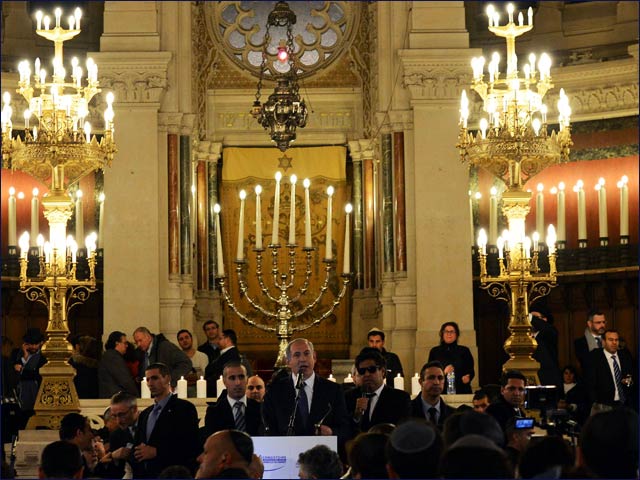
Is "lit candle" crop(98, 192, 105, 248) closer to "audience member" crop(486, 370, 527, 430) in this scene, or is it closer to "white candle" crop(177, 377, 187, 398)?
"white candle" crop(177, 377, 187, 398)

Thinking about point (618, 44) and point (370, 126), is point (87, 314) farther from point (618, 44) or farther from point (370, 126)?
point (618, 44)

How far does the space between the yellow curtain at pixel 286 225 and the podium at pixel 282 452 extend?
31.7ft

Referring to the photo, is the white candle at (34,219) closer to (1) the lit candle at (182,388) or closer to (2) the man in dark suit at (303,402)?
(1) the lit candle at (182,388)

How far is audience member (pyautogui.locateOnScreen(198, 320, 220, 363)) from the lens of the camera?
13656 mm

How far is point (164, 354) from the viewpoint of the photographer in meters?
12.6

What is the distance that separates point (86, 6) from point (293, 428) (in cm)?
1015

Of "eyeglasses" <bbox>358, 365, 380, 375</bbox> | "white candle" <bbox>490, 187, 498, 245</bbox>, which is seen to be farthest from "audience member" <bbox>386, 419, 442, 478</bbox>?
"white candle" <bbox>490, 187, 498, 245</bbox>

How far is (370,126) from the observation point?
16656mm

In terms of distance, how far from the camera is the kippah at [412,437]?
16.2ft

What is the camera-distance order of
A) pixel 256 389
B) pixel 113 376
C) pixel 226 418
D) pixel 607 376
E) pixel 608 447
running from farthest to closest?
pixel 113 376, pixel 607 376, pixel 256 389, pixel 226 418, pixel 608 447

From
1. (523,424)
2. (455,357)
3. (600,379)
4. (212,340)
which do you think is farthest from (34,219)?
(523,424)

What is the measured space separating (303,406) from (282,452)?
1.21 meters

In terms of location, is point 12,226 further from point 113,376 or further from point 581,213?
point 581,213

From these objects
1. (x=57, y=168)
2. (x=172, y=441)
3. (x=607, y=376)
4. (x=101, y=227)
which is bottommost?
(x=172, y=441)
